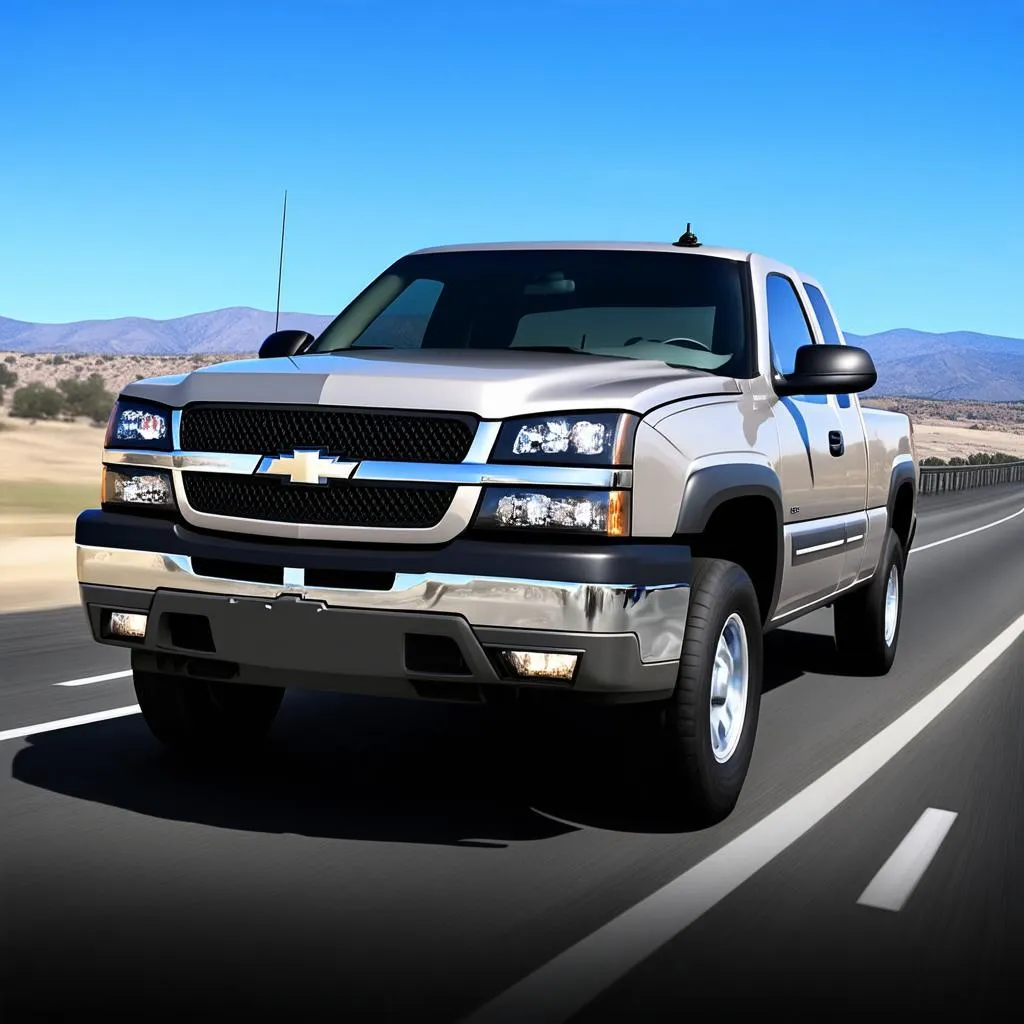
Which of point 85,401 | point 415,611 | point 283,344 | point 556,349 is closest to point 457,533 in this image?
point 415,611

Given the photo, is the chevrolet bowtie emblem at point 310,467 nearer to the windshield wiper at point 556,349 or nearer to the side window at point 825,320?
the windshield wiper at point 556,349

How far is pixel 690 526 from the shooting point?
203 inches

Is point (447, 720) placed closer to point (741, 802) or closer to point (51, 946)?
point (741, 802)

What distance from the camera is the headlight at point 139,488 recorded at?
5.32 m

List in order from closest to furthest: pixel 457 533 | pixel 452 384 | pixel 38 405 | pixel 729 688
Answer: pixel 457 533
pixel 452 384
pixel 729 688
pixel 38 405

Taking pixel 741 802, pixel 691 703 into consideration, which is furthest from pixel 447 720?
pixel 691 703

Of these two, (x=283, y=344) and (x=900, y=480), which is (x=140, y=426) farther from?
(x=900, y=480)

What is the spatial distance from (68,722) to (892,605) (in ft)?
16.6

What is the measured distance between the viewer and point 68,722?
702cm

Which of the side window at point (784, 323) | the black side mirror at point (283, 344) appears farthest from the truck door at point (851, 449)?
the black side mirror at point (283, 344)

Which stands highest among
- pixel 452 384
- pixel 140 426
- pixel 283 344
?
pixel 283 344

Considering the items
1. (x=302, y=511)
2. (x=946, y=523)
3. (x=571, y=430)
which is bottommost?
(x=946, y=523)

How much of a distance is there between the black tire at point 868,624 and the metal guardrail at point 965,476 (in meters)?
31.8

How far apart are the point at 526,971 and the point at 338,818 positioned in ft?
5.34
